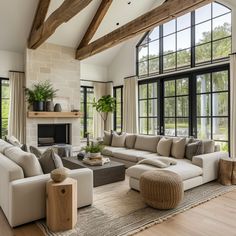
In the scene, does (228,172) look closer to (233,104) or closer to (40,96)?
(233,104)

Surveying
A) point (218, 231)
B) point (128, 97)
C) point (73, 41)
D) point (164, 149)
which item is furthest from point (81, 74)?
point (218, 231)

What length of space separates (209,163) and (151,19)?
9.35ft

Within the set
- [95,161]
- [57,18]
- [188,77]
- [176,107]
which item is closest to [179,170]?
[95,161]

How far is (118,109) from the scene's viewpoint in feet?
27.5

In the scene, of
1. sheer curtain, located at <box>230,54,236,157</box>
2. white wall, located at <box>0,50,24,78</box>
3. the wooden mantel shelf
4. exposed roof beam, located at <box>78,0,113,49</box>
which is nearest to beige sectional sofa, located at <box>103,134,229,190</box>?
sheer curtain, located at <box>230,54,236,157</box>

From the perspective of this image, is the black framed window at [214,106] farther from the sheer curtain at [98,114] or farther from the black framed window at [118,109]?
the sheer curtain at [98,114]

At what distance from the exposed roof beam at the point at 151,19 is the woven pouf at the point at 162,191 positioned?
264cm

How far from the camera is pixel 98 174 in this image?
390cm

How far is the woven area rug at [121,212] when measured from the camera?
2.47 m

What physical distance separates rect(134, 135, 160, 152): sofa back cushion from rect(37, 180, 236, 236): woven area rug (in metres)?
1.55

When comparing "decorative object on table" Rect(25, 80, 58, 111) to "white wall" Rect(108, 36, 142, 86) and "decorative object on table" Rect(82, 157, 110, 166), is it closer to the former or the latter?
"white wall" Rect(108, 36, 142, 86)

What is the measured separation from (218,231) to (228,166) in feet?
5.79

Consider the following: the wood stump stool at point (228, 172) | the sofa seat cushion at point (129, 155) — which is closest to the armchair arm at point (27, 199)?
the sofa seat cushion at point (129, 155)

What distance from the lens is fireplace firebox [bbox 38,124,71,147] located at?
6.96 m
